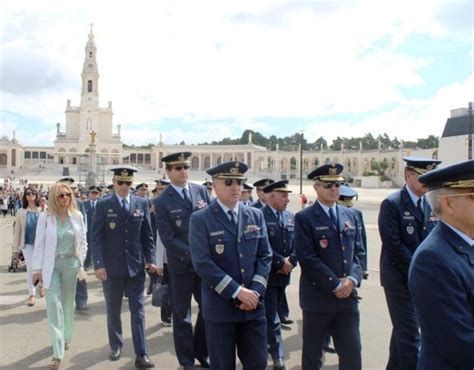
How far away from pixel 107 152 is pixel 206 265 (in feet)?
381

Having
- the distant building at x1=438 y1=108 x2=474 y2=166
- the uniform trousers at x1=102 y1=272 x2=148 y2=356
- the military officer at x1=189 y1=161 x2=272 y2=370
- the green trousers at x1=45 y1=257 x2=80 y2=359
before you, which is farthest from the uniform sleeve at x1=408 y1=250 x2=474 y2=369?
the distant building at x1=438 y1=108 x2=474 y2=166

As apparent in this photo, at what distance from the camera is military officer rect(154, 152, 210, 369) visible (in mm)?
5230

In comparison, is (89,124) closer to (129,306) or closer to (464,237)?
(129,306)

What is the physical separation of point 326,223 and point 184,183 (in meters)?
1.86

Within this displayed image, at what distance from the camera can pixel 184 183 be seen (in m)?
5.69

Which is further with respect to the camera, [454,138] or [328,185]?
[454,138]

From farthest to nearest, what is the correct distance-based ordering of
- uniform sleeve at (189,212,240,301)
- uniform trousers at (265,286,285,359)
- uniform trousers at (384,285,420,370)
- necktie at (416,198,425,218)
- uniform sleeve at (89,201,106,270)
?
uniform sleeve at (89,201,106,270), uniform trousers at (265,286,285,359), necktie at (416,198,425,218), uniform trousers at (384,285,420,370), uniform sleeve at (189,212,240,301)

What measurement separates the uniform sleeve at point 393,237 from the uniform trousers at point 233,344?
1.66 meters

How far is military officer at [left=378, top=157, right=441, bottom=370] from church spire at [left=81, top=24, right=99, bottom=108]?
388 feet

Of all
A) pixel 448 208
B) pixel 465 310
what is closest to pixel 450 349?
pixel 465 310

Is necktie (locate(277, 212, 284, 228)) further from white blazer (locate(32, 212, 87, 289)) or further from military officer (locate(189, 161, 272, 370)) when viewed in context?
white blazer (locate(32, 212, 87, 289))

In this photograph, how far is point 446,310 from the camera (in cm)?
224

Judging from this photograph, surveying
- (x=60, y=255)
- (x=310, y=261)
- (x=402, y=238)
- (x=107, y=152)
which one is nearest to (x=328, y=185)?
(x=310, y=261)

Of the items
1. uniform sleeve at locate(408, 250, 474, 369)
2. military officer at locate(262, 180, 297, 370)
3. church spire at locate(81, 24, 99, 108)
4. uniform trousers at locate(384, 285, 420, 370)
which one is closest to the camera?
uniform sleeve at locate(408, 250, 474, 369)
